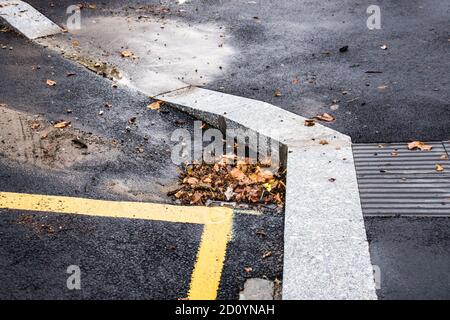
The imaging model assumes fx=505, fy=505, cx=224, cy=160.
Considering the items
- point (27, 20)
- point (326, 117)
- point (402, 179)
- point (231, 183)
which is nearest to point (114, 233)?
point (231, 183)

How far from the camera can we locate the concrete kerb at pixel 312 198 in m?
3.18

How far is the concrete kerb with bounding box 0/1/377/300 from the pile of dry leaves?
0.65ft

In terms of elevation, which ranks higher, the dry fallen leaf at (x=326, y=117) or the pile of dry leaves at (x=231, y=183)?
the dry fallen leaf at (x=326, y=117)

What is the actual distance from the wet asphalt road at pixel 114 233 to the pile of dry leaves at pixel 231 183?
6.5 inches

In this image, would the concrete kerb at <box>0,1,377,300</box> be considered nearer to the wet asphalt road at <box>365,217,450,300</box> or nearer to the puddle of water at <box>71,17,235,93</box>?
the wet asphalt road at <box>365,217,450,300</box>

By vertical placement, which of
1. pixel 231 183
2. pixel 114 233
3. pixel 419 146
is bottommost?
pixel 114 233

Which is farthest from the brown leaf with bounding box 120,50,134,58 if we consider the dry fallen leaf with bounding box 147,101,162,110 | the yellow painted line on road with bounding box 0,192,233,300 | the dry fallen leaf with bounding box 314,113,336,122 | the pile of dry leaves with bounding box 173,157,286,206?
the yellow painted line on road with bounding box 0,192,233,300

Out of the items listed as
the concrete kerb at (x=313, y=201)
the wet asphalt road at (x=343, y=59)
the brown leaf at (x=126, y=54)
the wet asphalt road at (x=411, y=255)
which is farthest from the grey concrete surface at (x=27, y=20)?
the wet asphalt road at (x=411, y=255)

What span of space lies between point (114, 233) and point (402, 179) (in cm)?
233

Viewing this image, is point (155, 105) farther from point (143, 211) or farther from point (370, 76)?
point (370, 76)

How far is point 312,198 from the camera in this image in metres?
3.89

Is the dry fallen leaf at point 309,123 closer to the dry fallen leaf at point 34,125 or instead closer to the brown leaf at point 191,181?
the brown leaf at point 191,181

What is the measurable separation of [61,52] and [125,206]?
Answer: 133 inches

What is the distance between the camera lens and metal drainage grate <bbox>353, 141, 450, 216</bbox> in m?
3.81
